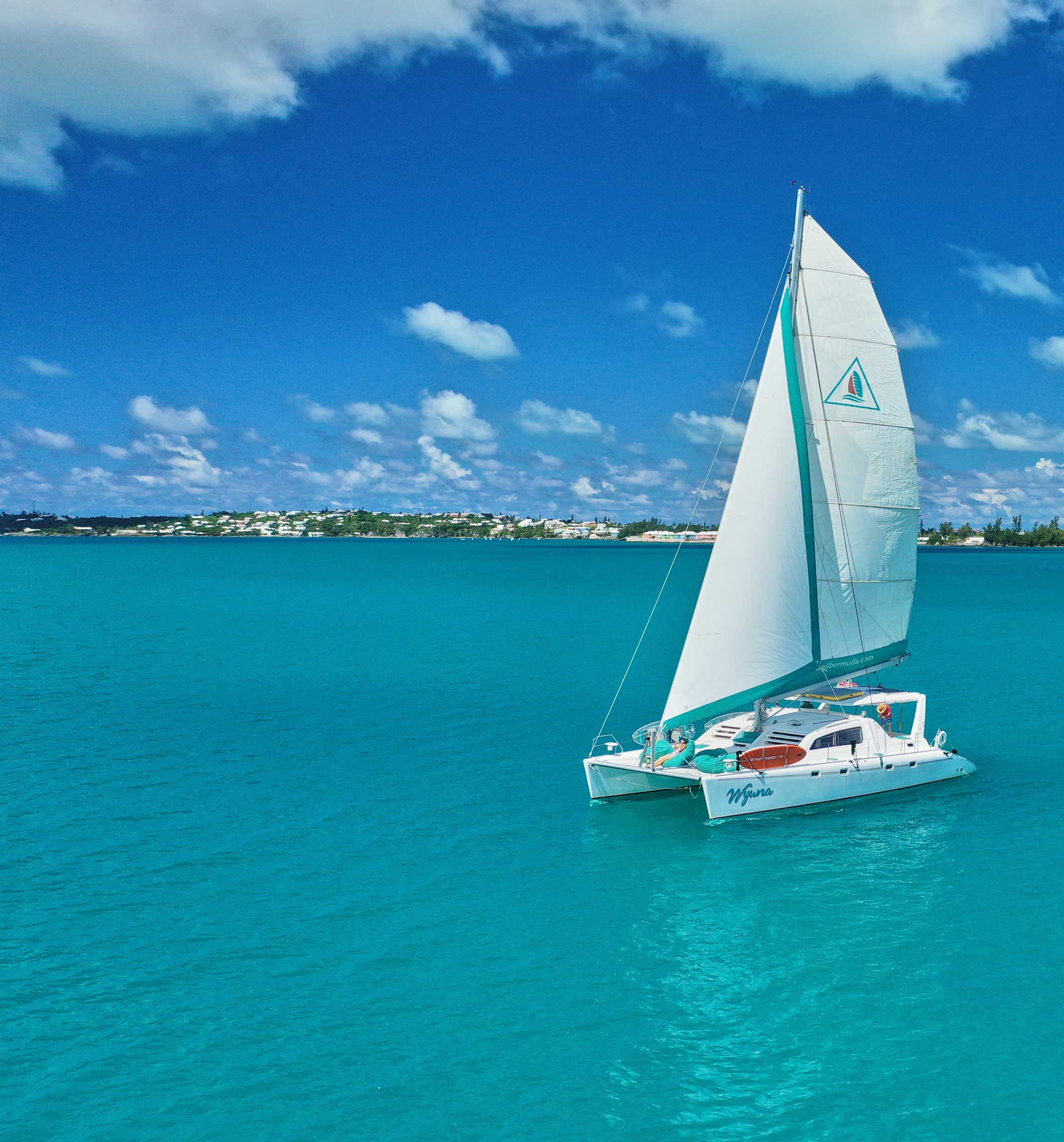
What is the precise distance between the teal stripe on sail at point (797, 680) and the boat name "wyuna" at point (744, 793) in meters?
2.51

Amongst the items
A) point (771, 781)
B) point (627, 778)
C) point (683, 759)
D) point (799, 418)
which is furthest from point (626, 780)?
point (799, 418)

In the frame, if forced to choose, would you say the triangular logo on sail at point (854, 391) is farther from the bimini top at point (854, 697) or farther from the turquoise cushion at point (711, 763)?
the turquoise cushion at point (711, 763)

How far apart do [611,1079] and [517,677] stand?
39.7 m

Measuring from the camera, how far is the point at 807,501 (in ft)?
105

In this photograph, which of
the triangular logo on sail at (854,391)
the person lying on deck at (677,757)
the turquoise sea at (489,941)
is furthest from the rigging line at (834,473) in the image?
the person lying on deck at (677,757)

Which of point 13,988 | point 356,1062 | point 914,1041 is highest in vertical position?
point 13,988

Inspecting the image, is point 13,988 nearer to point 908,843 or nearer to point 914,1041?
point 914,1041

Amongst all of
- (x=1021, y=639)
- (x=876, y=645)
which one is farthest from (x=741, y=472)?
(x=1021, y=639)

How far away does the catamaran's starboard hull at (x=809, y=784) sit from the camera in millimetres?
30109

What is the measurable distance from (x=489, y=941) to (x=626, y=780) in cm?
1100

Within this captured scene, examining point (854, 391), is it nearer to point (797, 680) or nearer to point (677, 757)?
point (797, 680)

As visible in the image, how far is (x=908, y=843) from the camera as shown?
94.0 feet

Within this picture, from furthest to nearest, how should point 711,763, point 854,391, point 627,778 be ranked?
point 854,391
point 627,778
point 711,763

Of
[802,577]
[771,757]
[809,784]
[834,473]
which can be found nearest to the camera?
[809,784]
